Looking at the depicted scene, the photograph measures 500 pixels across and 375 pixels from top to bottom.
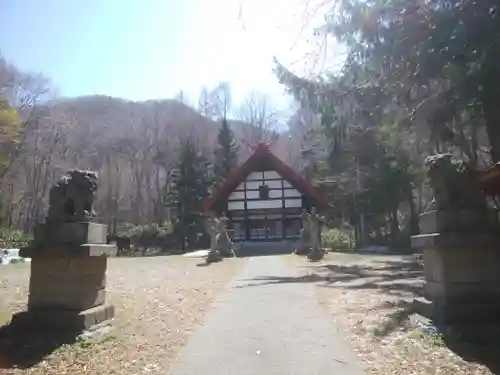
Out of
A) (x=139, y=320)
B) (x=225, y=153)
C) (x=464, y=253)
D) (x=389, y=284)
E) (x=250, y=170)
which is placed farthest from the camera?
(x=225, y=153)

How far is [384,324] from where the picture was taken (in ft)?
24.4

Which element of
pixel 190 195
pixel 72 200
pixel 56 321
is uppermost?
pixel 190 195

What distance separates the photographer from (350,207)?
103ft

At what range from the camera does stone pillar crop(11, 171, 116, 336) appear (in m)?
6.64

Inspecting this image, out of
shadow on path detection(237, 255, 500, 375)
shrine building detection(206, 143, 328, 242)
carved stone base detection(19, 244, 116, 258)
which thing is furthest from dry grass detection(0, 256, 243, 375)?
shrine building detection(206, 143, 328, 242)

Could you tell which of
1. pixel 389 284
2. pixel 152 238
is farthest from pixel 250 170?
pixel 389 284

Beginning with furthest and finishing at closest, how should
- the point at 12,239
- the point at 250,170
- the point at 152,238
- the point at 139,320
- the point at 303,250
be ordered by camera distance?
1. the point at 152,238
2. the point at 250,170
3. the point at 12,239
4. the point at 303,250
5. the point at 139,320

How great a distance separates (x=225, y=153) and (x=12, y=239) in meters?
20.6

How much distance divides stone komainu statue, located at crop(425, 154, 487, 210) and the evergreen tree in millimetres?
28107

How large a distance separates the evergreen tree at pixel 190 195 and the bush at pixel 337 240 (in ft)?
28.8

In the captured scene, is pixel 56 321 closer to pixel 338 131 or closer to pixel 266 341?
pixel 266 341

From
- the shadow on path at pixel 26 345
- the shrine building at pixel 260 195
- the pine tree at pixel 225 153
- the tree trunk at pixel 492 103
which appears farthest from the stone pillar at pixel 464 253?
the pine tree at pixel 225 153

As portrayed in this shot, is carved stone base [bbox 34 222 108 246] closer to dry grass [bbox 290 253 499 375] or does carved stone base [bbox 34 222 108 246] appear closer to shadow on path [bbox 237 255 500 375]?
dry grass [bbox 290 253 499 375]

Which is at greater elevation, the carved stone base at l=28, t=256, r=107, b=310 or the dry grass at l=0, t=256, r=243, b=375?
the carved stone base at l=28, t=256, r=107, b=310
